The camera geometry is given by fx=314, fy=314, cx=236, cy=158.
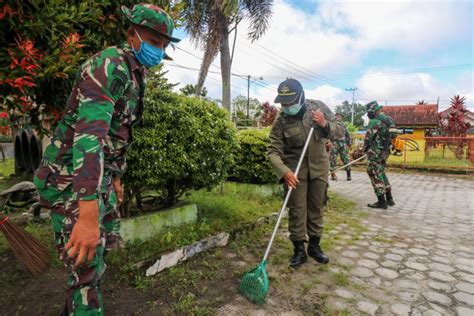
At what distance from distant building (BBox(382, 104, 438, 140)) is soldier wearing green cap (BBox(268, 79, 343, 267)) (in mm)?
15349

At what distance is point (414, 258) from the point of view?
3707 millimetres

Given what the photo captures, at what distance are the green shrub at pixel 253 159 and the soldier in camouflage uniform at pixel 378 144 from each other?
212cm

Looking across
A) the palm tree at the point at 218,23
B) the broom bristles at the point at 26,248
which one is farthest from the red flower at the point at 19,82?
the palm tree at the point at 218,23

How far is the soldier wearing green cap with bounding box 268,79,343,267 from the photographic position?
10.8 feet

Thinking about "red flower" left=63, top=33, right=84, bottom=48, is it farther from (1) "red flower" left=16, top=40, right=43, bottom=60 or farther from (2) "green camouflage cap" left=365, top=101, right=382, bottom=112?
(2) "green camouflage cap" left=365, top=101, right=382, bottom=112

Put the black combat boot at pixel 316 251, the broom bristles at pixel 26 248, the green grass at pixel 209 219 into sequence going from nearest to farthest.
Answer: the broom bristles at pixel 26 248 → the green grass at pixel 209 219 → the black combat boot at pixel 316 251

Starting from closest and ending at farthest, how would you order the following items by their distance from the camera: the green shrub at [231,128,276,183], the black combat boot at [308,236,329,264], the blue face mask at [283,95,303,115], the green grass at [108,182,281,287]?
the green grass at [108,182,281,287], the blue face mask at [283,95,303,115], the black combat boot at [308,236,329,264], the green shrub at [231,128,276,183]

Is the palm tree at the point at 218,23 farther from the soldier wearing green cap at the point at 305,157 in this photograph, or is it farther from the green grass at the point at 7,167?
the soldier wearing green cap at the point at 305,157

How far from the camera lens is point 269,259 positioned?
3.51m

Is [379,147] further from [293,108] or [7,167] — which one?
[7,167]

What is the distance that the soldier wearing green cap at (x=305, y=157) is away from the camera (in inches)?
130

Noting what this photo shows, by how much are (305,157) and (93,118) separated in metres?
2.38

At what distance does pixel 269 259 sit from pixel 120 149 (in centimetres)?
227

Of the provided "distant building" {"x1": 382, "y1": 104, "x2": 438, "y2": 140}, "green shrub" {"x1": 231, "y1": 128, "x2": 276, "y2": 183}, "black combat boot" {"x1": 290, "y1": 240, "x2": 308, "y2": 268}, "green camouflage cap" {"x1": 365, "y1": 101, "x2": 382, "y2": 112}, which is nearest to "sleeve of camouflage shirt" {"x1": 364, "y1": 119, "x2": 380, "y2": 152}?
"green camouflage cap" {"x1": 365, "y1": 101, "x2": 382, "y2": 112}
